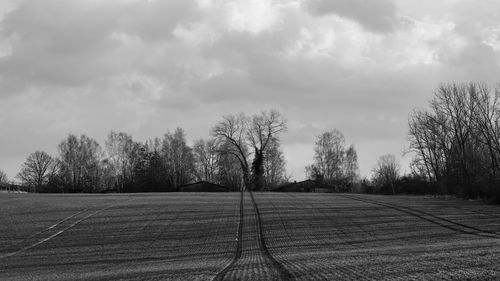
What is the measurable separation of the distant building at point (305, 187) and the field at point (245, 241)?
2323 inches

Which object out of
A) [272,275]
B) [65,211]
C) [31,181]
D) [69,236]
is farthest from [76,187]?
[272,275]

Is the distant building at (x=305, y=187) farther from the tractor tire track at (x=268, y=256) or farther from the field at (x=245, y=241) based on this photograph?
the tractor tire track at (x=268, y=256)

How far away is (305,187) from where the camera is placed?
399 ft

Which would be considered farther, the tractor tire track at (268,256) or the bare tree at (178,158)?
the bare tree at (178,158)

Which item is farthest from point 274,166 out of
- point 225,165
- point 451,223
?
point 451,223

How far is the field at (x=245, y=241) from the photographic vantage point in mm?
16578

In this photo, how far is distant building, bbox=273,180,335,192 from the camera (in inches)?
4722

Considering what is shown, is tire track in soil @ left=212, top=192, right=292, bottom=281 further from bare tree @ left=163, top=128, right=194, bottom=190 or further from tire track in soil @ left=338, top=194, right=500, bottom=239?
bare tree @ left=163, top=128, right=194, bottom=190

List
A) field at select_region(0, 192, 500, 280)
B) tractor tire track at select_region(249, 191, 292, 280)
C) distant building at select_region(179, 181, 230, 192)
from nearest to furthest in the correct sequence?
tractor tire track at select_region(249, 191, 292, 280) < field at select_region(0, 192, 500, 280) < distant building at select_region(179, 181, 230, 192)

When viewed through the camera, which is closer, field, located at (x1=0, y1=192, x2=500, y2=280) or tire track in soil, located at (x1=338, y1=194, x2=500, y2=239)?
field, located at (x1=0, y1=192, x2=500, y2=280)

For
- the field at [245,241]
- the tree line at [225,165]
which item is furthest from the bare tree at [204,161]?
the field at [245,241]

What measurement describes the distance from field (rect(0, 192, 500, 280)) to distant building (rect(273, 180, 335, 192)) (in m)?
59.0

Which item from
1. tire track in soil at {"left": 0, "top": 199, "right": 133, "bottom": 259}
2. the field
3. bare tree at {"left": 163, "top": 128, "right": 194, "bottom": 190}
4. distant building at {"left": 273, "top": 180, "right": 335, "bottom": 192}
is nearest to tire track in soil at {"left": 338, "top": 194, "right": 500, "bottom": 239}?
the field

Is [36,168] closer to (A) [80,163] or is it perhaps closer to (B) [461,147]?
(A) [80,163]
